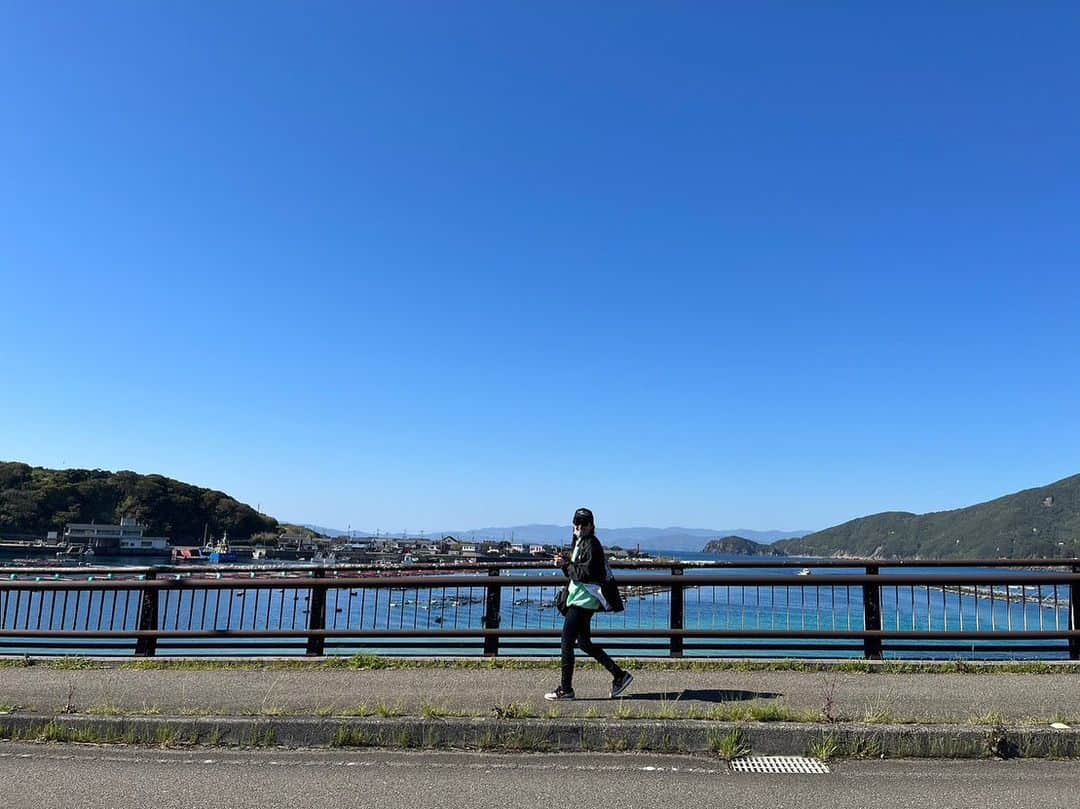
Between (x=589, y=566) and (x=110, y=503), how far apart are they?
456ft

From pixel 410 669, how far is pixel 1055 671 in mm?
6504

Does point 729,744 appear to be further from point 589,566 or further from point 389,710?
point 389,710

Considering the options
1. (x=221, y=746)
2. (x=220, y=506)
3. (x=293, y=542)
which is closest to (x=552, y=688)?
(x=221, y=746)

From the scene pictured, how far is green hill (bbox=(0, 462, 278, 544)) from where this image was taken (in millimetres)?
117188

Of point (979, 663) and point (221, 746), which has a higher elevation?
point (979, 663)

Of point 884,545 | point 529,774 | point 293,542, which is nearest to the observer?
point 529,774

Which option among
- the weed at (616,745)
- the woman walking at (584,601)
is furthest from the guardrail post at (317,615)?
the weed at (616,745)

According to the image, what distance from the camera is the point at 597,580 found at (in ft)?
23.7

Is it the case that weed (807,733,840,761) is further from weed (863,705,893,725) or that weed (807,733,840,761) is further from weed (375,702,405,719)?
weed (375,702,405,719)

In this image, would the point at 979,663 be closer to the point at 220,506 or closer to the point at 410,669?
the point at 410,669

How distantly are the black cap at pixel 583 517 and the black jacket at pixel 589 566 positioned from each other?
0.57 ft

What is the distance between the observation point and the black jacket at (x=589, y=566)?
283 inches

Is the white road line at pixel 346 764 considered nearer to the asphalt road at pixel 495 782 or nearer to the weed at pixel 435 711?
the asphalt road at pixel 495 782

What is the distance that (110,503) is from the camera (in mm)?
127875
